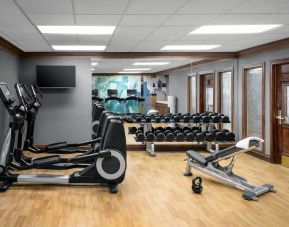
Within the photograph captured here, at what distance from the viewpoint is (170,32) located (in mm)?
4867

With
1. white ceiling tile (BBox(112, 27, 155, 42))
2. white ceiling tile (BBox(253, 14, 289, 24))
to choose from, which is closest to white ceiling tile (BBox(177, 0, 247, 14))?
white ceiling tile (BBox(253, 14, 289, 24))

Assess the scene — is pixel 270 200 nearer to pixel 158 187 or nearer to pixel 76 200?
pixel 158 187

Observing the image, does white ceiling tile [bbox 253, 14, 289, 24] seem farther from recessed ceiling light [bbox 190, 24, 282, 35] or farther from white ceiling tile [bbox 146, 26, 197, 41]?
white ceiling tile [bbox 146, 26, 197, 41]

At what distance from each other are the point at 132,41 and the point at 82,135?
94.1 inches

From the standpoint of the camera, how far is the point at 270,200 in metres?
3.89

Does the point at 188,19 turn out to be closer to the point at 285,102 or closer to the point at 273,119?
the point at 285,102

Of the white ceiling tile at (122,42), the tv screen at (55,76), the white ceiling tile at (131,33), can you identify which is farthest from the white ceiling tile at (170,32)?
the tv screen at (55,76)

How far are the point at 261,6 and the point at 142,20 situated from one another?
1.24 meters

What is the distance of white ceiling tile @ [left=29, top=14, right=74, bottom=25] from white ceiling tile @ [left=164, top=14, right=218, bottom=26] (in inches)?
41.9

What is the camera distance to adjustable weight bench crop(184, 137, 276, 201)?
13.4ft

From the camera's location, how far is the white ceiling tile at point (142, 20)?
3.86 metres

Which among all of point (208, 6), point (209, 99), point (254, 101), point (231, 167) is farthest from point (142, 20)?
point (209, 99)

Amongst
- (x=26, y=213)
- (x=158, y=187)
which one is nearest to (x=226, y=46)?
(x=158, y=187)

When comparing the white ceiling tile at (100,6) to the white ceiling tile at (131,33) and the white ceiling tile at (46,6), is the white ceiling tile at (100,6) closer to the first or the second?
the white ceiling tile at (46,6)
